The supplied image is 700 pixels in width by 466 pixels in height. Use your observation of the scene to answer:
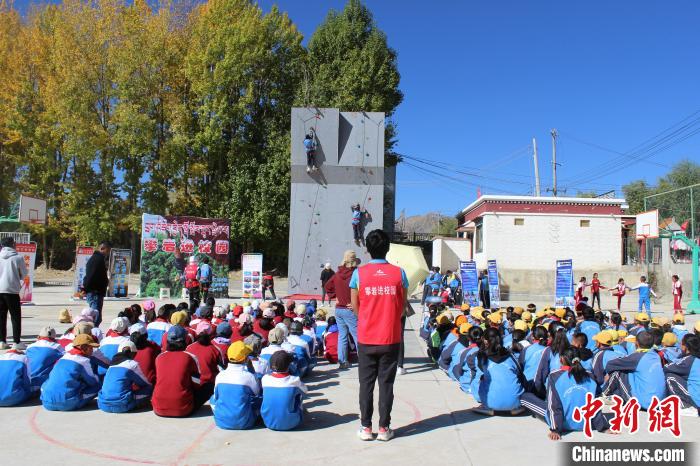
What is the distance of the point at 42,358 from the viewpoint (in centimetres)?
600

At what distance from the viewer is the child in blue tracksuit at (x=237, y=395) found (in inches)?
196

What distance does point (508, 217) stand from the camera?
28766mm

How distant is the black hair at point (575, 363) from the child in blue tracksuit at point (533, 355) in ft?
2.72

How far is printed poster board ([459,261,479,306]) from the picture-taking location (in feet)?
63.5

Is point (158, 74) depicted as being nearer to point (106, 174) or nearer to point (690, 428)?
point (106, 174)

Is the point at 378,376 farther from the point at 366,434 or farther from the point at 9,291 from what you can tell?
the point at 9,291

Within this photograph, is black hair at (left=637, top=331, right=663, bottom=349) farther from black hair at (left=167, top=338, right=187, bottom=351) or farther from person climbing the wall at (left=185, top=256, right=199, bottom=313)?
person climbing the wall at (left=185, top=256, right=199, bottom=313)

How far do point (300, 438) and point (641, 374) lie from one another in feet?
12.3

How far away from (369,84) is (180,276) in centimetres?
1788

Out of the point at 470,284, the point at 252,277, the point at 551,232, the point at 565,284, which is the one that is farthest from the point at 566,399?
the point at 551,232

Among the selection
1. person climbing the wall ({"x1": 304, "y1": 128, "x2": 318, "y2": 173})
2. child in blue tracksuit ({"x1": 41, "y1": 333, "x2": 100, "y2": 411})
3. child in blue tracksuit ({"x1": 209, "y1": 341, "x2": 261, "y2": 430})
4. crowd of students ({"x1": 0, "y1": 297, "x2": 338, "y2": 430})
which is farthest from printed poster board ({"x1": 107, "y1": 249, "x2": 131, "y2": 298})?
child in blue tracksuit ({"x1": 209, "y1": 341, "x2": 261, "y2": 430})

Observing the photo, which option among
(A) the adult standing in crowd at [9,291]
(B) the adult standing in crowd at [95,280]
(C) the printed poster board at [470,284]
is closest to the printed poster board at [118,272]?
(B) the adult standing in crowd at [95,280]

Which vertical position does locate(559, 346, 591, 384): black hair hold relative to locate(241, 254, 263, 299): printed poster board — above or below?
below

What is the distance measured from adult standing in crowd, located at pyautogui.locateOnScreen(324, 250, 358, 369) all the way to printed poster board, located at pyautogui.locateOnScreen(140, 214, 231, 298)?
11.4m
